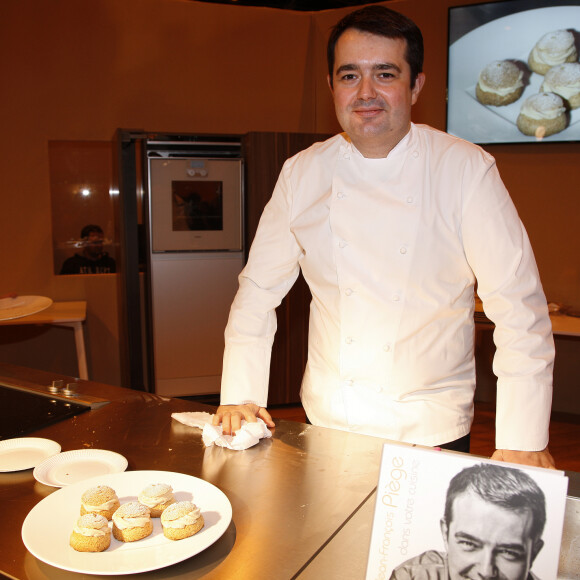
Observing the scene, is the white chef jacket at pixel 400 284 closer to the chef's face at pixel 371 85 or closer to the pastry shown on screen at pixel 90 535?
the chef's face at pixel 371 85

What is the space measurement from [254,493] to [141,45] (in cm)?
371

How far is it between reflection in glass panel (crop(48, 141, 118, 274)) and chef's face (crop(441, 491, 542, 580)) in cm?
388

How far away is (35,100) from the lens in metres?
3.96

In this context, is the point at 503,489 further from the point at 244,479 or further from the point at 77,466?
the point at 77,466

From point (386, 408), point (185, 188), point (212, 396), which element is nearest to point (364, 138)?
point (386, 408)

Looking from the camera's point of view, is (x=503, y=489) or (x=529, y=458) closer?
(x=503, y=489)

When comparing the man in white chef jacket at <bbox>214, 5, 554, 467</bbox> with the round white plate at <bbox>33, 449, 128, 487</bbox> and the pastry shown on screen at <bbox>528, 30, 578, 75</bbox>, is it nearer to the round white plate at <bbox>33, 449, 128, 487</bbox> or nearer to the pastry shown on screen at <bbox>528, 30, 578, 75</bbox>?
the round white plate at <bbox>33, 449, 128, 487</bbox>

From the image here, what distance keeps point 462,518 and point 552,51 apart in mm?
3427

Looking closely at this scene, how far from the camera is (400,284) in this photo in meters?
1.38

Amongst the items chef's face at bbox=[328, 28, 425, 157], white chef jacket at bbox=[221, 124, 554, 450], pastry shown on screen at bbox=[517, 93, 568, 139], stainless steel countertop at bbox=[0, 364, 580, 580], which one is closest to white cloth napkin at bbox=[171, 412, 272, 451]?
stainless steel countertop at bbox=[0, 364, 580, 580]

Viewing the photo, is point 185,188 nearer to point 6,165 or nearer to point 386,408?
point 6,165

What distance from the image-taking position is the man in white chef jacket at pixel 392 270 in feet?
4.20

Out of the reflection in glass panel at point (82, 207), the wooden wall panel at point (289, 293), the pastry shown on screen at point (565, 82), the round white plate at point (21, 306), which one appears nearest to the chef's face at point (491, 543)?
the round white plate at point (21, 306)

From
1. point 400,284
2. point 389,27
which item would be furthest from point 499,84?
point 400,284
